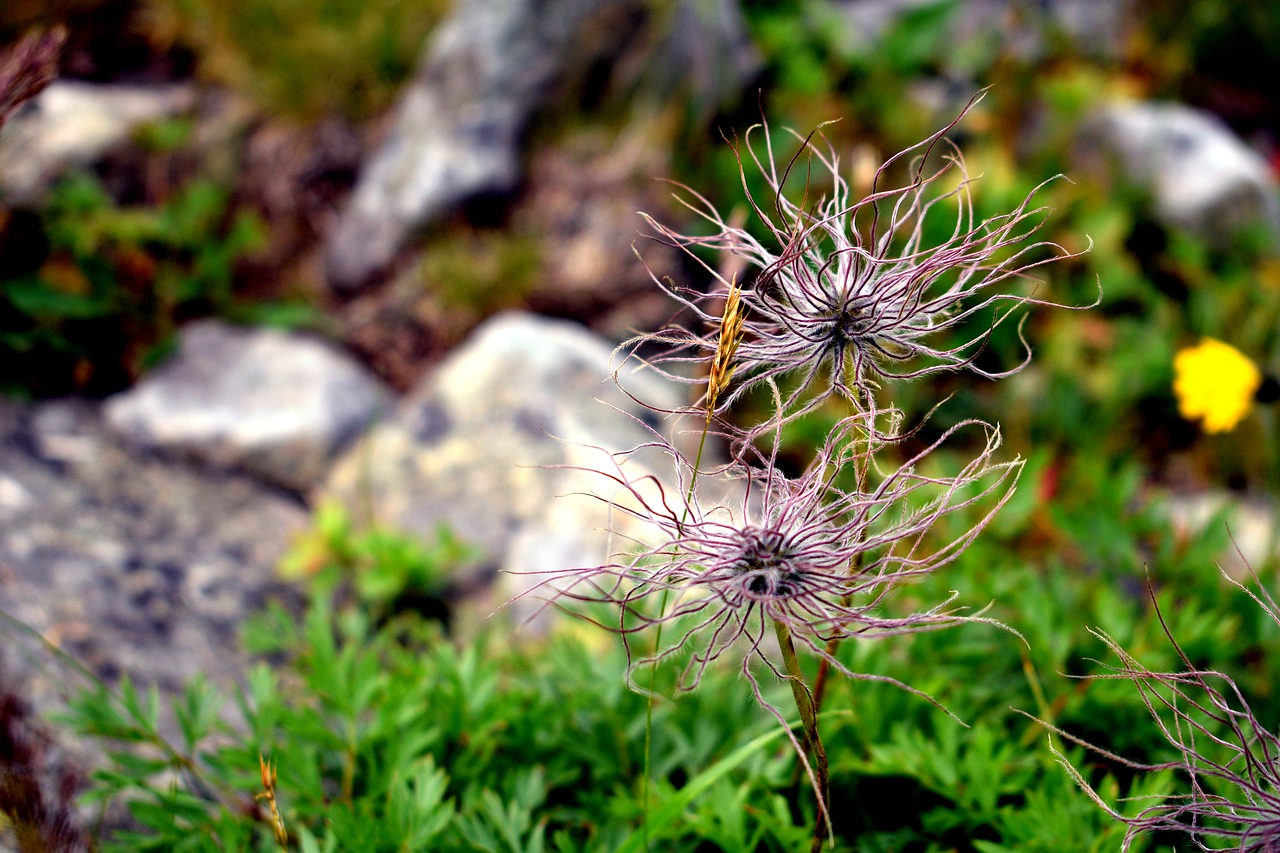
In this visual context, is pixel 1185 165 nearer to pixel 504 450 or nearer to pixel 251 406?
pixel 504 450

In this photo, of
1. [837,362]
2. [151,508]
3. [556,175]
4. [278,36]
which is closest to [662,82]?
[556,175]

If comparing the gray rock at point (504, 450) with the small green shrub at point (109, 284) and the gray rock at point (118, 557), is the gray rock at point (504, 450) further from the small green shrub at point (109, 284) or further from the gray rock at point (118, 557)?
the small green shrub at point (109, 284)

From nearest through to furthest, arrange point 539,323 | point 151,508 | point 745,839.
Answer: point 745,839 → point 151,508 → point 539,323

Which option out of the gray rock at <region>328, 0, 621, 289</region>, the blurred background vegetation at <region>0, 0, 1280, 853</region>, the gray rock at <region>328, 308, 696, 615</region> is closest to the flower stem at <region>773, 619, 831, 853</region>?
the blurred background vegetation at <region>0, 0, 1280, 853</region>

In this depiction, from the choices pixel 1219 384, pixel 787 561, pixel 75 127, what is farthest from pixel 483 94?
pixel 787 561

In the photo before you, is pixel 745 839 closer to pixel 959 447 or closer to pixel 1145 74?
pixel 959 447

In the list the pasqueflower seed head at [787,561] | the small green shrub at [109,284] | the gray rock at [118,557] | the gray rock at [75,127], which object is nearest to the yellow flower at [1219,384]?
the pasqueflower seed head at [787,561]
